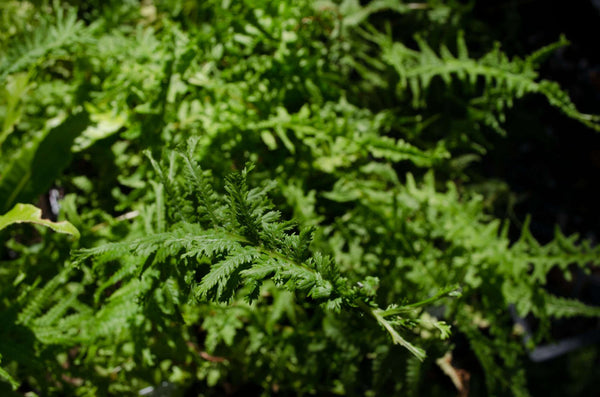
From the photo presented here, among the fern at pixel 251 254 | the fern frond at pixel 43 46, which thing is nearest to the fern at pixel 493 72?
the fern at pixel 251 254

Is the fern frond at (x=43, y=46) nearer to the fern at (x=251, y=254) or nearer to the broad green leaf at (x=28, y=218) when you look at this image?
the broad green leaf at (x=28, y=218)

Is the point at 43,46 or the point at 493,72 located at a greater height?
the point at 43,46

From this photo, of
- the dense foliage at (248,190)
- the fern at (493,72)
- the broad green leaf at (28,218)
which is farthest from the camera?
the fern at (493,72)

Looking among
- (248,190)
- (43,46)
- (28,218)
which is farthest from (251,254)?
(43,46)

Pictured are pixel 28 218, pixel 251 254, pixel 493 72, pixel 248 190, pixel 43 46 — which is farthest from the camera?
pixel 493 72

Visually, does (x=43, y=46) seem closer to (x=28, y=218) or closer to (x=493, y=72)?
(x=28, y=218)

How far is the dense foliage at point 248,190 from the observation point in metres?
1.35

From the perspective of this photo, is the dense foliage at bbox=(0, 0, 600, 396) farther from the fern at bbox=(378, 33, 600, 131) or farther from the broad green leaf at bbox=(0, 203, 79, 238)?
the broad green leaf at bbox=(0, 203, 79, 238)

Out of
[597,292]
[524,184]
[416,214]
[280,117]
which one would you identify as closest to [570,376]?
[597,292]

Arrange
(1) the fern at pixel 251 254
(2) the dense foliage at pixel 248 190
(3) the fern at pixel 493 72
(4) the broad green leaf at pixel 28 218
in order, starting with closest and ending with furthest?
(1) the fern at pixel 251 254 → (4) the broad green leaf at pixel 28 218 → (2) the dense foliage at pixel 248 190 → (3) the fern at pixel 493 72

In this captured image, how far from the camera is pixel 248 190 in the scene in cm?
121

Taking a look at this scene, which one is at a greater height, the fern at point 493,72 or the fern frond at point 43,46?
the fern frond at point 43,46

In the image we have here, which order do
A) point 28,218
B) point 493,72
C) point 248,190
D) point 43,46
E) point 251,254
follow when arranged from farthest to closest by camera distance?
1. point 493,72
2. point 43,46
3. point 248,190
4. point 28,218
5. point 251,254

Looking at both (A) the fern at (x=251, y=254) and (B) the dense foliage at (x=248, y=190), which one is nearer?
(A) the fern at (x=251, y=254)
